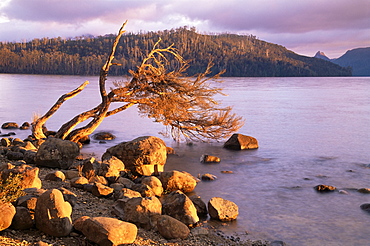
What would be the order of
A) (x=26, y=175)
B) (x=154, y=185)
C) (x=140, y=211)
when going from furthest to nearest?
1. (x=154, y=185)
2. (x=26, y=175)
3. (x=140, y=211)

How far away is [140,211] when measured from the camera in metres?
8.34

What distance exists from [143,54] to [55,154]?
125 meters

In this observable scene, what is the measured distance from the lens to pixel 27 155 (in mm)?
13727

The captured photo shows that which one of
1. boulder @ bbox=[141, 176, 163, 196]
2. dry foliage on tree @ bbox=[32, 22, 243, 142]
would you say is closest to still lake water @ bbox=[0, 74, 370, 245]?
boulder @ bbox=[141, 176, 163, 196]

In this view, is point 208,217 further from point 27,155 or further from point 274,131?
point 274,131

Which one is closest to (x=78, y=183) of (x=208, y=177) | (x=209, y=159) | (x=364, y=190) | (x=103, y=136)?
(x=208, y=177)

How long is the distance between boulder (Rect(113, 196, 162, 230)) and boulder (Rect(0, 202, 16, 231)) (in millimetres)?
2401

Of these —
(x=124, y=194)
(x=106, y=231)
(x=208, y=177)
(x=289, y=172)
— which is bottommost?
(x=289, y=172)

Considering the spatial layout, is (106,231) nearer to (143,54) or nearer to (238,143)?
(238,143)

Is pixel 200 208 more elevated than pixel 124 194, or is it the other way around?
pixel 124 194

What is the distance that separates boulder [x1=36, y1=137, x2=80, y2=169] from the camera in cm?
1304

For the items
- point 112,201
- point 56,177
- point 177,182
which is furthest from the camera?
point 177,182

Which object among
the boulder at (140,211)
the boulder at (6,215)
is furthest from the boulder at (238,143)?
the boulder at (6,215)

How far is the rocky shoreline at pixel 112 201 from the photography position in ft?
22.6
